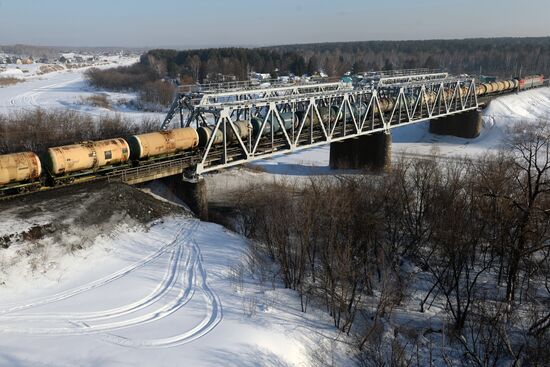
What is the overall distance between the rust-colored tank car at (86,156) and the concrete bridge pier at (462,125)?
5772 cm

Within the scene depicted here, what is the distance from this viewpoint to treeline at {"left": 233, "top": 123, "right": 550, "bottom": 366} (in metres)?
19.6

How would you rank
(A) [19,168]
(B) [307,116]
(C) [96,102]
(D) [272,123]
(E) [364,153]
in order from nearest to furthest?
(A) [19,168] < (D) [272,123] < (B) [307,116] < (E) [364,153] < (C) [96,102]

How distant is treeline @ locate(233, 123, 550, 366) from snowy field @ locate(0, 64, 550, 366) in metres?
1.34

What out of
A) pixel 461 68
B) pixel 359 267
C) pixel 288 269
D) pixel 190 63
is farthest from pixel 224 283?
pixel 461 68

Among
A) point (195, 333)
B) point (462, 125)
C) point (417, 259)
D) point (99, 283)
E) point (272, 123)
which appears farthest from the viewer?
point (462, 125)

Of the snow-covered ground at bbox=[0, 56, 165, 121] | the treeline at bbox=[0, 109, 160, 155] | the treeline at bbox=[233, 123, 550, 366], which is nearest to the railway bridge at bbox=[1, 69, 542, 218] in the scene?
the treeline at bbox=[233, 123, 550, 366]

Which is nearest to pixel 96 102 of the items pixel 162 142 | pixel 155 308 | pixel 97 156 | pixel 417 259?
pixel 162 142

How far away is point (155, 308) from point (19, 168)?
12.7 meters

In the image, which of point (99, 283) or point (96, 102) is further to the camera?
point (96, 102)

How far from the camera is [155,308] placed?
747 inches

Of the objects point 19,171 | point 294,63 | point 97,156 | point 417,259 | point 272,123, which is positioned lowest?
point 417,259

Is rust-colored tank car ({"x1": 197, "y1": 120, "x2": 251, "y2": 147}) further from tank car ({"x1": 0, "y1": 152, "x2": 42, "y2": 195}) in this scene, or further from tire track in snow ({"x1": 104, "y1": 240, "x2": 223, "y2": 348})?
tire track in snow ({"x1": 104, "y1": 240, "x2": 223, "y2": 348})

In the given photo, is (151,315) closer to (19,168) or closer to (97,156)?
(19,168)

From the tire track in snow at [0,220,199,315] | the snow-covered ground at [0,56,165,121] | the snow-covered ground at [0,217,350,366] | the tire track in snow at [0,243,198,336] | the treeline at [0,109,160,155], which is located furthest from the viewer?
the snow-covered ground at [0,56,165,121]
